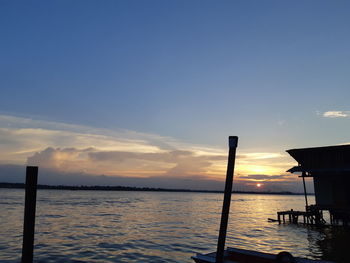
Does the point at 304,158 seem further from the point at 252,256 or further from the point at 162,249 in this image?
the point at 252,256

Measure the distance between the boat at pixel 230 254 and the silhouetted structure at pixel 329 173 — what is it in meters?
19.4

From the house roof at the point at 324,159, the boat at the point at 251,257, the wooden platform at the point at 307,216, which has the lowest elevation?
the wooden platform at the point at 307,216

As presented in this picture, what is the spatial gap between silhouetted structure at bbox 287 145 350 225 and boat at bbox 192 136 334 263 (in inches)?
762

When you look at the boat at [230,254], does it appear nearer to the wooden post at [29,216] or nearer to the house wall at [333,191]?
the wooden post at [29,216]

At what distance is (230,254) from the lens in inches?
504

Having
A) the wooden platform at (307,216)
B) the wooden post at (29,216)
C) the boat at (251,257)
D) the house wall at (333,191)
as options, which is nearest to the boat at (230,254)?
the boat at (251,257)

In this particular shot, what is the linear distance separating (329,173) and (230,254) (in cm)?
2167

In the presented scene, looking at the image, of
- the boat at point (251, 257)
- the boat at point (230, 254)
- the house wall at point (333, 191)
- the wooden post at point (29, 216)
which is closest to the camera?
the boat at point (230, 254)

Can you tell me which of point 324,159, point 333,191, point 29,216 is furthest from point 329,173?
point 29,216

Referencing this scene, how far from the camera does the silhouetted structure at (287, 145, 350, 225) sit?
93.7 feet

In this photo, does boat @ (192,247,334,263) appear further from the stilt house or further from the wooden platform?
the wooden platform

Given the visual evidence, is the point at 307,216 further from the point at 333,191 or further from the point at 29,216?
the point at 29,216

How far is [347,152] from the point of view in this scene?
28.8m

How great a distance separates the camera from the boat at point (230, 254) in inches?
369
